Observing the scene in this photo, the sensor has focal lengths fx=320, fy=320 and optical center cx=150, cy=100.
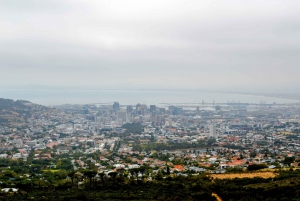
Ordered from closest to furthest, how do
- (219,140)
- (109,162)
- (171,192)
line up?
(171,192) < (109,162) < (219,140)

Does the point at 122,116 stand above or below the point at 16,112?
below

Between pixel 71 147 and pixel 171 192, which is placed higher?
pixel 171 192

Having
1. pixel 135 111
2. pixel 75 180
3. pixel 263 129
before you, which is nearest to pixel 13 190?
pixel 75 180

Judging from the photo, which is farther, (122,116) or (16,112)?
(122,116)

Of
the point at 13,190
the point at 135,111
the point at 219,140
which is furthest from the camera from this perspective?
the point at 135,111

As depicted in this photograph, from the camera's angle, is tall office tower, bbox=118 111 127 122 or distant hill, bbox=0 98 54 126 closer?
distant hill, bbox=0 98 54 126

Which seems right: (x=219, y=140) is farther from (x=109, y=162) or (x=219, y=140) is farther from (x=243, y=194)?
(x=243, y=194)

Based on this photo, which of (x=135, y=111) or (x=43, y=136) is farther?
(x=135, y=111)

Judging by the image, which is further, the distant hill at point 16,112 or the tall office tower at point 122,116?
the tall office tower at point 122,116
